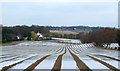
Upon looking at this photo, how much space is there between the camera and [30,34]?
99.7 metres

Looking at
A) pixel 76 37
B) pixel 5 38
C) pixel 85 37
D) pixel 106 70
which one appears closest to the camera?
pixel 106 70

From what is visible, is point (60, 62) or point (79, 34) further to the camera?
point (79, 34)

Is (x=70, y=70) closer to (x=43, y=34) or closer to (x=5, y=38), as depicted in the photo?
(x=5, y=38)

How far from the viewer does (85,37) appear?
Result: 66.9 m

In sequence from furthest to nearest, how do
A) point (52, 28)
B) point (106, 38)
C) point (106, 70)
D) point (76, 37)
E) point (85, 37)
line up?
point (52, 28)
point (76, 37)
point (85, 37)
point (106, 38)
point (106, 70)

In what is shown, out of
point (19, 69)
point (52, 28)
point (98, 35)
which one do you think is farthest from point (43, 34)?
point (19, 69)

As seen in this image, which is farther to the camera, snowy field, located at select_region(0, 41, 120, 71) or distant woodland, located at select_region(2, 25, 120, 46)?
distant woodland, located at select_region(2, 25, 120, 46)

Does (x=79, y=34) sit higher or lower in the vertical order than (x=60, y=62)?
higher

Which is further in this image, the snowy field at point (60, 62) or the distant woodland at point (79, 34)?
the distant woodland at point (79, 34)

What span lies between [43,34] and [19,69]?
11178 centimetres

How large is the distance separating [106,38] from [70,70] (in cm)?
4732

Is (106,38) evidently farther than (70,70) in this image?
Yes

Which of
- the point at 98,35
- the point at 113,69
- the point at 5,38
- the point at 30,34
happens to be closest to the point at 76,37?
the point at 30,34

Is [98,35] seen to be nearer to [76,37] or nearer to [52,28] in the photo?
[76,37]
